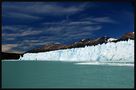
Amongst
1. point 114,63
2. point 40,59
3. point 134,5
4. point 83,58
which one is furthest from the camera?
point 40,59

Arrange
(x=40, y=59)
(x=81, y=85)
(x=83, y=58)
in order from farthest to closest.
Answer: (x=40, y=59)
(x=83, y=58)
(x=81, y=85)

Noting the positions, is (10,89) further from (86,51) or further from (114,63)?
(86,51)

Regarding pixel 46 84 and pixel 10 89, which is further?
pixel 46 84

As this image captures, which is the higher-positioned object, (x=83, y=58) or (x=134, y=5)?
(x=134, y=5)

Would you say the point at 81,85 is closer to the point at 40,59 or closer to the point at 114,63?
the point at 114,63

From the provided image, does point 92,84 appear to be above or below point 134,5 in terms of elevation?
below

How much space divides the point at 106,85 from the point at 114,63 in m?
6.20

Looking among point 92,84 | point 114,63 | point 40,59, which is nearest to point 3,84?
point 92,84

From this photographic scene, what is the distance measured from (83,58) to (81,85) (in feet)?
24.7

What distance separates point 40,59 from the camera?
59.9 feet

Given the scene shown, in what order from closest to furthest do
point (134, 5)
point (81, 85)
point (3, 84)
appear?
point (134, 5) < point (3, 84) < point (81, 85)

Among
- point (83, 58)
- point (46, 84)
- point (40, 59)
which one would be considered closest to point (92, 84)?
point (46, 84)

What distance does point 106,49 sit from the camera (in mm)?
11719

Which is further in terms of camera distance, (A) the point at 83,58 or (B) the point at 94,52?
(A) the point at 83,58
